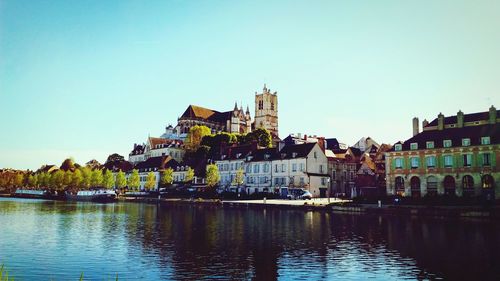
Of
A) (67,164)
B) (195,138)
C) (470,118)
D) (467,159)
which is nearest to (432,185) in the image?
(467,159)

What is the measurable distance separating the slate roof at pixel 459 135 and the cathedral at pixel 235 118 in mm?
105829

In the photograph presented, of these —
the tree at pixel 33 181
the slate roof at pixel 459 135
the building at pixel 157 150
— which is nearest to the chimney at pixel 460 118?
the slate roof at pixel 459 135

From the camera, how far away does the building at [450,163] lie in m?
55.8

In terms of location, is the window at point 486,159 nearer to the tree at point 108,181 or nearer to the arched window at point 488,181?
the arched window at point 488,181

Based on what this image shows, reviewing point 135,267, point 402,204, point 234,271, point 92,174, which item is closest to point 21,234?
point 135,267

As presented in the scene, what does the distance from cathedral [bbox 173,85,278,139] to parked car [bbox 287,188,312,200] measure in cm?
8894

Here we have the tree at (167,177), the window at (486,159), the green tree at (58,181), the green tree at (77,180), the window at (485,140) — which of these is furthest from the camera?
the green tree at (58,181)

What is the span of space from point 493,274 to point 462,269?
140 centimetres

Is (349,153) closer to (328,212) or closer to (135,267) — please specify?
(328,212)

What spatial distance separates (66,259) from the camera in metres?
24.5

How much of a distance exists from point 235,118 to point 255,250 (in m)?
149

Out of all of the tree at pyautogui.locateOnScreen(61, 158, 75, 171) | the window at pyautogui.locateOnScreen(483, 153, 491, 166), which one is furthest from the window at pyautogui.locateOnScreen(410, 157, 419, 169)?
the tree at pyautogui.locateOnScreen(61, 158, 75, 171)

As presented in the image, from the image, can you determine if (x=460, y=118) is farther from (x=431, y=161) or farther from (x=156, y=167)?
(x=156, y=167)

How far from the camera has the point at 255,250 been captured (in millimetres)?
26969
